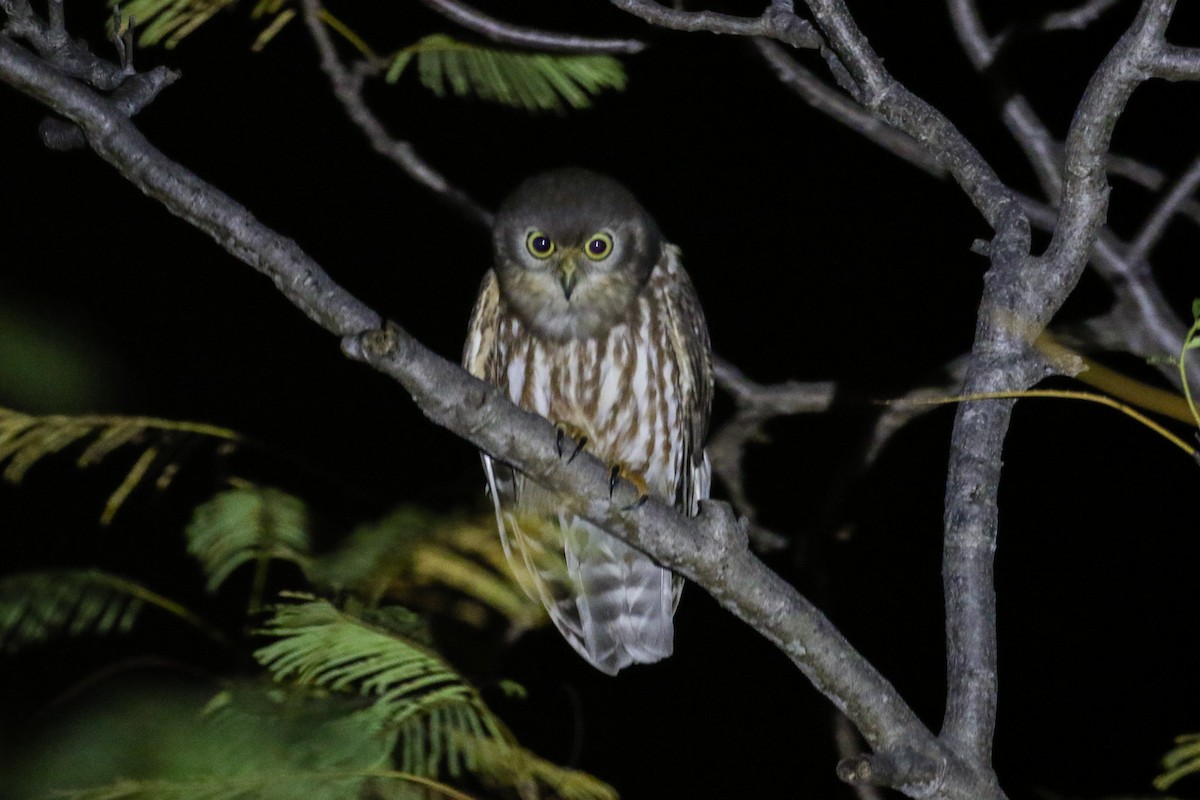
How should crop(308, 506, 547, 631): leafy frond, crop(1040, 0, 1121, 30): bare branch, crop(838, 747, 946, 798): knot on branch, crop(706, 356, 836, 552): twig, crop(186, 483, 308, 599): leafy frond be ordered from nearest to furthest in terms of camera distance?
crop(838, 747, 946, 798): knot on branch < crop(308, 506, 547, 631): leafy frond < crop(186, 483, 308, 599): leafy frond < crop(1040, 0, 1121, 30): bare branch < crop(706, 356, 836, 552): twig

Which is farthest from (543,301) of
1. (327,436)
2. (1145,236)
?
(327,436)

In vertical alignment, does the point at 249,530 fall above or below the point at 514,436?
below

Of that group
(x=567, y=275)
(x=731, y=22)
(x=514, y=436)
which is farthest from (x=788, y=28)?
(x=567, y=275)

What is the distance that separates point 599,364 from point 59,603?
4.76 ft

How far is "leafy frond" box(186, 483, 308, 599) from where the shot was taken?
8.67ft

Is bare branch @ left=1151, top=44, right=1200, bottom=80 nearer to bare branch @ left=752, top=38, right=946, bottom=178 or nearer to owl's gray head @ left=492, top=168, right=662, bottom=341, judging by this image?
owl's gray head @ left=492, top=168, right=662, bottom=341

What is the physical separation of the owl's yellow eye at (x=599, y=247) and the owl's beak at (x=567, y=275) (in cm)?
6

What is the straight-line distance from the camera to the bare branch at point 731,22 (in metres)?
1.98

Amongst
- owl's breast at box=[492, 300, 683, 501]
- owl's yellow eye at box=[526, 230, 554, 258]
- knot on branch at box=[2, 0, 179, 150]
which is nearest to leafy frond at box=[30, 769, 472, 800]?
knot on branch at box=[2, 0, 179, 150]

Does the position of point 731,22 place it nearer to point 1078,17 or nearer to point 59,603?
point 1078,17

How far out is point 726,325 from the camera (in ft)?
15.9

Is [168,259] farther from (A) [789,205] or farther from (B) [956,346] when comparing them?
(B) [956,346]

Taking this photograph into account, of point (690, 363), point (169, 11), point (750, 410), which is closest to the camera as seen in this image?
point (169, 11)

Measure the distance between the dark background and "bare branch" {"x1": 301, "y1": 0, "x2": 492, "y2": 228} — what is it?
37.6 inches
